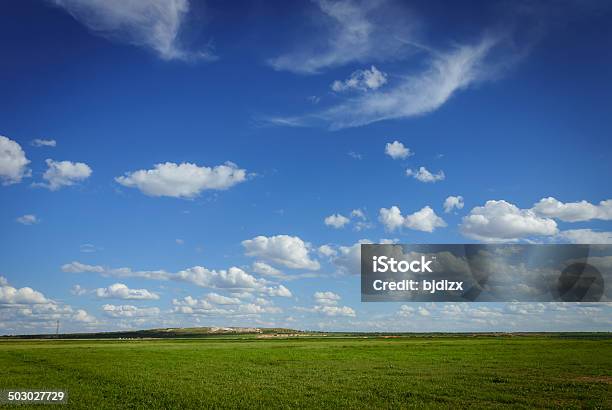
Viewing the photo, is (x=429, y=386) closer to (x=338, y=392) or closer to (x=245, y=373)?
(x=338, y=392)

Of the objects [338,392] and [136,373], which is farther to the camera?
[136,373]

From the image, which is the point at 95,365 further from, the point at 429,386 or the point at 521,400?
the point at 521,400

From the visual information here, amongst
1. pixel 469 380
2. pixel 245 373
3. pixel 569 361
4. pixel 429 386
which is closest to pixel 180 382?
pixel 245 373

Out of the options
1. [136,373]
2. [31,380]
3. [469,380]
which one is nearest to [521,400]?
[469,380]

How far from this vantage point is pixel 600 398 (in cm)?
3000

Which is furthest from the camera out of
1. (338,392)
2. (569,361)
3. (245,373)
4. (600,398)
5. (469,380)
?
(569,361)

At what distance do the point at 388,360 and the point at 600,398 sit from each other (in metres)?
30.4

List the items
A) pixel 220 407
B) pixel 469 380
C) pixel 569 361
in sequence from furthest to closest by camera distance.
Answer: pixel 569 361 → pixel 469 380 → pixel 220 407

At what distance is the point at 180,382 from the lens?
127 ft

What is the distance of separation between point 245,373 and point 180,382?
8.11 m

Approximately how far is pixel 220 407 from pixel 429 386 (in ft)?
50.7

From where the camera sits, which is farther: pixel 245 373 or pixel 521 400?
pixel 245 373

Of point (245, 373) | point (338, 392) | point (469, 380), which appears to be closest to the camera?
point (338, 392)

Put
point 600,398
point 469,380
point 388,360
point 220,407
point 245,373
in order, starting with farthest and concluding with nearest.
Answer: point 388,360, point 245,373, point 469,380, point 600,398, point 220,407
